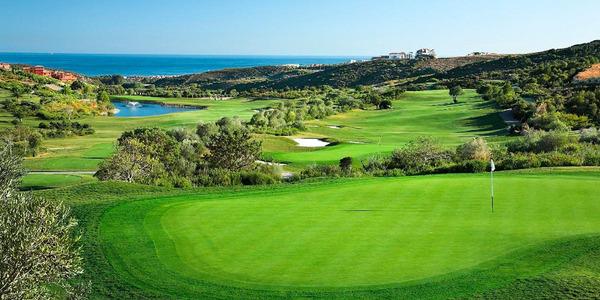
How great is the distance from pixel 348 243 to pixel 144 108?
308 feet

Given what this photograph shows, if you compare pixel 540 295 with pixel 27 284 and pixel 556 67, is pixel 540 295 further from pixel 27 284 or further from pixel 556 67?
pixel 556 67

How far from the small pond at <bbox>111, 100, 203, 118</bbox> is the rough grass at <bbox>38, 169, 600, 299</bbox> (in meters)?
75.6

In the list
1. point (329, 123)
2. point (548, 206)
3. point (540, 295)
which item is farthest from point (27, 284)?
point (329, 123)

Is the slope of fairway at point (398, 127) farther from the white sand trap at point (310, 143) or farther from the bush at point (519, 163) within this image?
the bush at point (519, 163)

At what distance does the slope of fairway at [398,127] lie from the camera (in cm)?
4184

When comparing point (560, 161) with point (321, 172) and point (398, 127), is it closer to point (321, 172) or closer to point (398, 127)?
point (321, 172)

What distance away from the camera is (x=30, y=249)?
24.7 ft

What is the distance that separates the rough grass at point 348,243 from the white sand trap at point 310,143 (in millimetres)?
28488

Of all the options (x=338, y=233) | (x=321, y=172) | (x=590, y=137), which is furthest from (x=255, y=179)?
(x=590, y=137)

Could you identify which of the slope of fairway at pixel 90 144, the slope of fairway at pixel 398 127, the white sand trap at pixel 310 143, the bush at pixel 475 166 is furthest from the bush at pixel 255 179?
the white sand trap at pixel 310 143

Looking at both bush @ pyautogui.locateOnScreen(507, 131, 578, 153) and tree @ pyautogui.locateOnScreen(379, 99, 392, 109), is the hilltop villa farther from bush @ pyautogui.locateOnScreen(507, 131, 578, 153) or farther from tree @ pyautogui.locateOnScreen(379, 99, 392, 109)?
bush @ pyautogui.locateOnScreen(507, 131, 578, 153)

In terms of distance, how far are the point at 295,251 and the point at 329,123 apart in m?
55.2

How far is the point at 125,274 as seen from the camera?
1156cm

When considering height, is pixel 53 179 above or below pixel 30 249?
below
